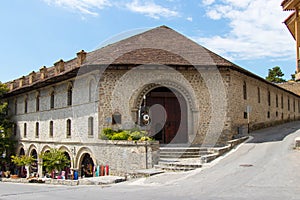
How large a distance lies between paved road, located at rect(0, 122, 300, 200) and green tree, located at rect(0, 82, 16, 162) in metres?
20.0

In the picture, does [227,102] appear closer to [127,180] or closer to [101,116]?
[101,116]

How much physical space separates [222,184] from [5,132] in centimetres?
2647

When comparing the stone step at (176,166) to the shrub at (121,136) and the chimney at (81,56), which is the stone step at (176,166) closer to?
the shrub at (121,136)

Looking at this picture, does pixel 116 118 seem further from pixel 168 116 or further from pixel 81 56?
pixel 81 56

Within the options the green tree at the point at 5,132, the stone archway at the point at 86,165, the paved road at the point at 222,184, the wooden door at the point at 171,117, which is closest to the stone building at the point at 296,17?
the paved road at the point at 222,184

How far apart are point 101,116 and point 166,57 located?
5298 millimetres

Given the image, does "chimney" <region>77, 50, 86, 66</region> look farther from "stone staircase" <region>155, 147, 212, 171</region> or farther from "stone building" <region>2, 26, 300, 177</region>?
"stone staircase" <region>155, 147, 212, 171</region>

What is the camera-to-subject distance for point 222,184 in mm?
10820

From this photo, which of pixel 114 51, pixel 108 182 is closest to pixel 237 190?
pixel 108 182

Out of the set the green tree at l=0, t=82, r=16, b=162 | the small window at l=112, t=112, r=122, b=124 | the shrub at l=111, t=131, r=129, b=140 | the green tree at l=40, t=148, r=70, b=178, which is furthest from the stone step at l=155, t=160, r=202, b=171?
the green tree at l=0, t=82, r=16, b=162

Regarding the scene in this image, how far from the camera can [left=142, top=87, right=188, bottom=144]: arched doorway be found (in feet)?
68.5

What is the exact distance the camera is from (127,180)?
1459 centimetres

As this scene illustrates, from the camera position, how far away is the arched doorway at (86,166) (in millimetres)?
21337

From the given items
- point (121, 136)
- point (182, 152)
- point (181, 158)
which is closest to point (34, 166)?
point (121, 136)
